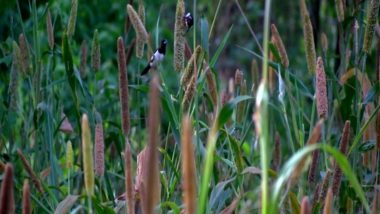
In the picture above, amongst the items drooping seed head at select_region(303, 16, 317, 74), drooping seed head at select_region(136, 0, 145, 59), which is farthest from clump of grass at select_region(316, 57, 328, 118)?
drooping seed head at select_region(136, 0, 145, 59)

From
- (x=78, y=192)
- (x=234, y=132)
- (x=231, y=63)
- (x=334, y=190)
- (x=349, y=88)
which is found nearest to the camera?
(x=334, y=190)

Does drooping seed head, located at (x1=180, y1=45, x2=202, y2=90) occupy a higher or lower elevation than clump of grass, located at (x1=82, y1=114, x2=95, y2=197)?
higher

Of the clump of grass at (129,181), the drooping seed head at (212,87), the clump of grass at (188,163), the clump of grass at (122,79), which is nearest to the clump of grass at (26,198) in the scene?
the clump of grass at (129,181)

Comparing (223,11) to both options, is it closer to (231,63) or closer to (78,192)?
(231,63)

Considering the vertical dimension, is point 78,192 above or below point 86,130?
below

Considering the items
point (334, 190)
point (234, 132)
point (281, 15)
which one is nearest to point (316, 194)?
point (334, 190)

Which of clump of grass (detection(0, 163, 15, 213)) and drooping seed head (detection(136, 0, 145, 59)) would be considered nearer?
clump of grass (detection(0, 163, 15, 213))

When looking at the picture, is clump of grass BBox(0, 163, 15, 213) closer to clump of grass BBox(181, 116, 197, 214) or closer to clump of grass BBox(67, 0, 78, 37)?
clump of grass BBox(181, 116, 197, 214)

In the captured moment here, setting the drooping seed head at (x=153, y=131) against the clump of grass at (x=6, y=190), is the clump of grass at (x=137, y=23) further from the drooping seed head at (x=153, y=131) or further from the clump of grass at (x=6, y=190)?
the drooping seed head at (x=153, y=131)
